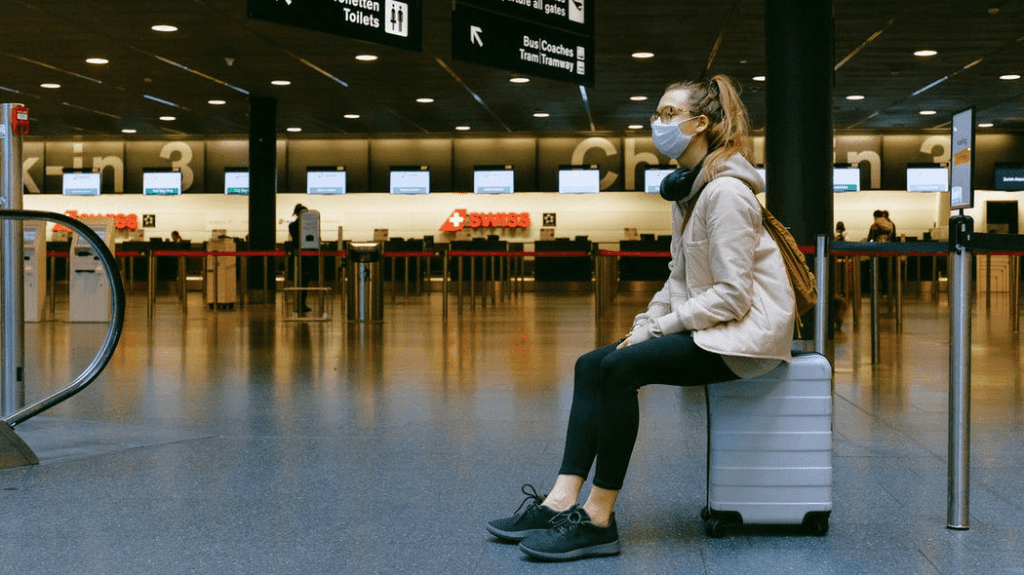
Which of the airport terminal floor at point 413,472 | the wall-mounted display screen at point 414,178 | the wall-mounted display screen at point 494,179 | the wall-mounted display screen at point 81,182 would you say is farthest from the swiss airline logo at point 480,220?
the airport terminal floor at point 413,472

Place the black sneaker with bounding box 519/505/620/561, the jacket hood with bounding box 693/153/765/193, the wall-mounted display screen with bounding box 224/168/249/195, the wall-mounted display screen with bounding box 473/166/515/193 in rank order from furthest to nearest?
the wall-mounted display screen with bounding box 224/168/249/195 → the wall-mounted display screen with bounding box 473/166/515/193 → the jacket hood with bounding box 693/153/765/193 → the black sneaker with bounding box 519/505/620/561

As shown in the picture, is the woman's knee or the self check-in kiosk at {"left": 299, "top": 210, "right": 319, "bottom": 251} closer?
the woman's knee

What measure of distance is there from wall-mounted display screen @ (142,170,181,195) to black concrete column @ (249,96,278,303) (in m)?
7.39

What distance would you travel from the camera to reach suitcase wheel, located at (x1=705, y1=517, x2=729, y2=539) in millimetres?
3078

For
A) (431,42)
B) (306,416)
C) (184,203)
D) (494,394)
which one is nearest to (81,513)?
(306,416)

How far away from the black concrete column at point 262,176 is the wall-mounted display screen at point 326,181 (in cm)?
595

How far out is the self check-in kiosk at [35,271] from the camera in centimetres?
1333

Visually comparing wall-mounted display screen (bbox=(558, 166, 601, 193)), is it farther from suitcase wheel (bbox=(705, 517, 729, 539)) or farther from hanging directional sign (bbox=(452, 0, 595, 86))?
suitcase wheel (bbox=(705, 517, 729, 539))

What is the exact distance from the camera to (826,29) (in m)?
7.67

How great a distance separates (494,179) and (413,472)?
2099cm

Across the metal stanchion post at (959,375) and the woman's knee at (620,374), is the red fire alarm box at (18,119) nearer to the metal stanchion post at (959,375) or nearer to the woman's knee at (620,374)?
the woman's knee at (620,374)

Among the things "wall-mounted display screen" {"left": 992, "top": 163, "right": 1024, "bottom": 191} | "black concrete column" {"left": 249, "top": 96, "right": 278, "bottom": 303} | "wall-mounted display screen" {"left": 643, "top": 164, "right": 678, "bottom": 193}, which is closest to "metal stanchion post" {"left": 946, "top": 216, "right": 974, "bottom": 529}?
"black concrete column" {"left": 249, "top": 96, "right": 278, "bottom": 303}

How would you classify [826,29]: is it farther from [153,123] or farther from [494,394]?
[153,123]

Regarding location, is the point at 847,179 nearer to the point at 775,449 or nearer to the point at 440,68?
the point at 440,68
